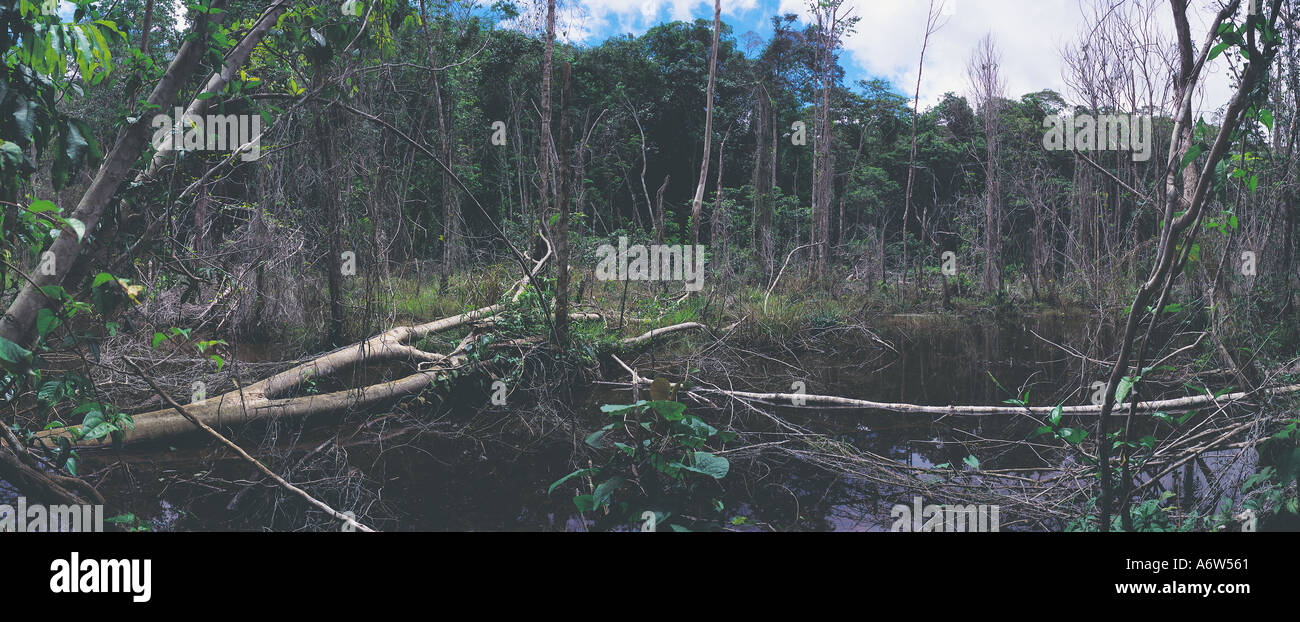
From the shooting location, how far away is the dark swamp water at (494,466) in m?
3.91

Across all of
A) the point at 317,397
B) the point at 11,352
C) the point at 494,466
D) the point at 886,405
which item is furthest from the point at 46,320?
the point at 886,405

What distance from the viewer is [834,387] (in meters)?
7.30

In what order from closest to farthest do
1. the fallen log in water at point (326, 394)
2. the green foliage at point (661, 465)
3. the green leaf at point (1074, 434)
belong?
the green leaf at point (1074, 434) → the green foliage at point (661, 465) → the fallen log in water at point (326, 394)

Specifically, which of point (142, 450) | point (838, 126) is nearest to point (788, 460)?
point (142, 450)

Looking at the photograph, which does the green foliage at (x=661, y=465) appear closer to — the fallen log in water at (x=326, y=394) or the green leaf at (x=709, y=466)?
the green leaf at (x=709, y=466)

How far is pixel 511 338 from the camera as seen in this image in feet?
21.5

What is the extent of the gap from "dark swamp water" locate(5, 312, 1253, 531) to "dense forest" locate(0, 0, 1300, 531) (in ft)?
0.11

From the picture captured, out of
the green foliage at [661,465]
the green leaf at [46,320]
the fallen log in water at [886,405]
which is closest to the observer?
the green leaf at [46,320]

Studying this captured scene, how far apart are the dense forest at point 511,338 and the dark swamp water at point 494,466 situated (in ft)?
0.11

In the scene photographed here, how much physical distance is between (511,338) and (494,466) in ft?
6.38

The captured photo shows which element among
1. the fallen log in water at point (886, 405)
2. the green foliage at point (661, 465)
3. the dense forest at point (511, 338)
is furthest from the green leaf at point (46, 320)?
the fallen log in water at point (886, 405)

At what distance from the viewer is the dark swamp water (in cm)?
391

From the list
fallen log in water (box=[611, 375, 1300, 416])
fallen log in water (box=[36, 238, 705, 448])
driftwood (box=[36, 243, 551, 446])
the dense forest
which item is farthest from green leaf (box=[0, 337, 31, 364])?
fallen log in water (box=[611, 375, 1300, 416])
